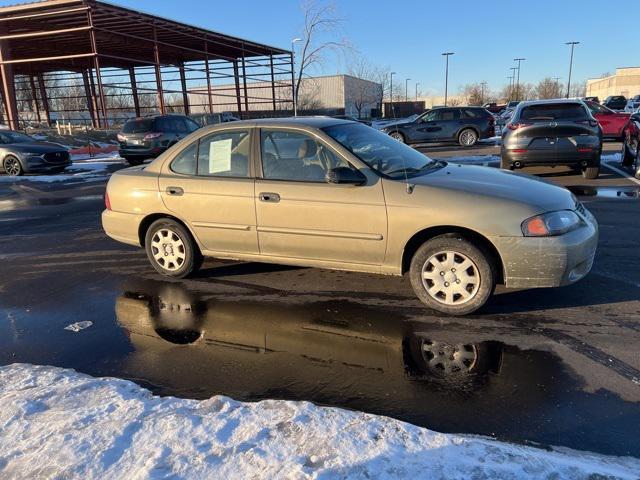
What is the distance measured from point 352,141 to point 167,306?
2354 mm

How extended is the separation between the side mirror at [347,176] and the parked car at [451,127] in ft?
52.9

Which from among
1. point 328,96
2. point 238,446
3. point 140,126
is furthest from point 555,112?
point 328,96

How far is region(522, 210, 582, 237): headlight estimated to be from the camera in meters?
3.88

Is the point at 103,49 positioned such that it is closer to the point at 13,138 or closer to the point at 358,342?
the point at 13,138

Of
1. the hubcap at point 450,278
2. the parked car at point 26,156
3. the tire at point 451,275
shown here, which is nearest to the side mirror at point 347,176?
the tire at point 451,275

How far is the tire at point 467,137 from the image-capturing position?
20156mm

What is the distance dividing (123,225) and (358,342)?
3.16m

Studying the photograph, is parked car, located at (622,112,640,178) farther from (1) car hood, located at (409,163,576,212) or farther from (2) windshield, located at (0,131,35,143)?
(2) windshield, located at (0,131,35,143)

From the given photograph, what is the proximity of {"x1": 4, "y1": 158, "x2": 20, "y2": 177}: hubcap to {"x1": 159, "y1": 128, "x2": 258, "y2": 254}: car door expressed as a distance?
13.5 metres

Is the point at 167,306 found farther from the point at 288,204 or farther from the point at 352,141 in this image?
the point at 352,141

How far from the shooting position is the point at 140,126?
17906 millimetres

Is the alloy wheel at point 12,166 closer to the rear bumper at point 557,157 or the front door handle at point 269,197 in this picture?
the front door handle at point 269,197

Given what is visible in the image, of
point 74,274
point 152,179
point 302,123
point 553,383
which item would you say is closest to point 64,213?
point 74,274

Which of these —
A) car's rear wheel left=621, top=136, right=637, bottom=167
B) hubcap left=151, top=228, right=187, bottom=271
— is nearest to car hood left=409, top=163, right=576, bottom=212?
hubcap left=151, top=228, right=187, bottom=271
